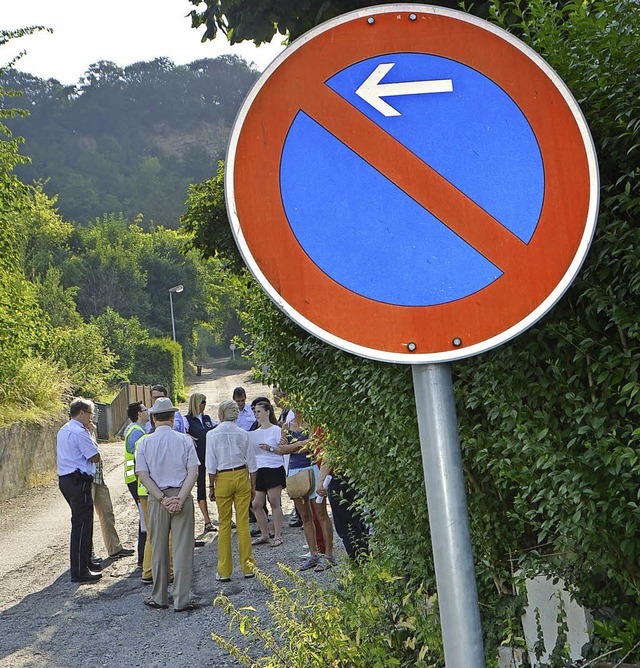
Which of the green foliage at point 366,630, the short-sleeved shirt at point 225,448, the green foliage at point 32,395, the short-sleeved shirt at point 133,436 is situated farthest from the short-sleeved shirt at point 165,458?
the green foliage at point 32,395

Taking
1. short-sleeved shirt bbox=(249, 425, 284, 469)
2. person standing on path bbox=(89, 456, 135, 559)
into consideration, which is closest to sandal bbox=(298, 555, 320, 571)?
short-sleeved shirt bbox=(249, 425, 284, 469)

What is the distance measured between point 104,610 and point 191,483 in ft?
Answer: 4.87

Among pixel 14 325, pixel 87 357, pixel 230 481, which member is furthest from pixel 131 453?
pixel 87 357

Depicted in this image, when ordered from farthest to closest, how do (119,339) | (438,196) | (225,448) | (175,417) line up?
(119,339)
(175,417)
(225,448)
(438,196)

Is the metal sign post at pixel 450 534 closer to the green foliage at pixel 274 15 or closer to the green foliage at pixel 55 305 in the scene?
the green foliage at pixel 274 15

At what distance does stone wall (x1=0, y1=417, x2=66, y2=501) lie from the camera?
18.6 m

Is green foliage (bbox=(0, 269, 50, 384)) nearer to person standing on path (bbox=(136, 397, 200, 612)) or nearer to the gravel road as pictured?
the gravel road

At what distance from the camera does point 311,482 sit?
1038cm

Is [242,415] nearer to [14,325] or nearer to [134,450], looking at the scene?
[134,450]

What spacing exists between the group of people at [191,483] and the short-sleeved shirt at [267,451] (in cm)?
1

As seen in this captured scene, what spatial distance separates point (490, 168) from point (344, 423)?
11.0 feet

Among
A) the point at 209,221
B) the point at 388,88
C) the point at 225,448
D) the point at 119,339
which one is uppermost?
the point at 119,339

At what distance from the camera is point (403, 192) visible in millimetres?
1467

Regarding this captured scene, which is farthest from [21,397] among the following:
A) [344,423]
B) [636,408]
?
[636,408]
